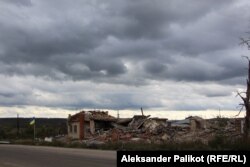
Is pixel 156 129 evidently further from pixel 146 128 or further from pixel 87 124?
pixel 87 124

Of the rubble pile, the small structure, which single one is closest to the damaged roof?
the small structure

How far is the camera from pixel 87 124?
77.4m

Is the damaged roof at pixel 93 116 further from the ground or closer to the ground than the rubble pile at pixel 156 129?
further from the ground

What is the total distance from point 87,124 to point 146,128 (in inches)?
484

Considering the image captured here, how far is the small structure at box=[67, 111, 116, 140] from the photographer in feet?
250

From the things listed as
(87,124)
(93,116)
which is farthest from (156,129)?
(87,124)

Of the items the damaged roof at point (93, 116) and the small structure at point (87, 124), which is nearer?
the small structure at point (87, 124)

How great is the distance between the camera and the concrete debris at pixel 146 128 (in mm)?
56875

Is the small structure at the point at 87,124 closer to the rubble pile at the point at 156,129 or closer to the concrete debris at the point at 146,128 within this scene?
the concrete debris at the point at 146,128

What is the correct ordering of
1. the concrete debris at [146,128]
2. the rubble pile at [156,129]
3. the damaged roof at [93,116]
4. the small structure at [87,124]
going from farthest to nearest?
the damaged roof at [93,116], the small structure at [87,124], the rubble pile at [156,129], the concrete debris at [146,128]

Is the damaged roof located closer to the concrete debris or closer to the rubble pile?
the concrete debris

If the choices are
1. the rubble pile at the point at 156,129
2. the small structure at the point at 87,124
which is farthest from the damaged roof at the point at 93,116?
the rubble pile at the point at 156,129

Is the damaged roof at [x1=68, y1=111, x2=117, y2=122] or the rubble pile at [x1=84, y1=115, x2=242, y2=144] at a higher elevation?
the damaged roof at [x1=68, y1=111, x2=117, y2=122]

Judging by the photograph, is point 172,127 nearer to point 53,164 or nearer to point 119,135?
point 119,135
